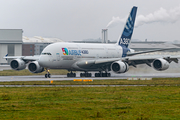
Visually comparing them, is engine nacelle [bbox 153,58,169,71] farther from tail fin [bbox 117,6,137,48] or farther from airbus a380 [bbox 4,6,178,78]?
tail fin [bbox 117,6,137,48]

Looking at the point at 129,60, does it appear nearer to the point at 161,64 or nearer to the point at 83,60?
the point at 161,64

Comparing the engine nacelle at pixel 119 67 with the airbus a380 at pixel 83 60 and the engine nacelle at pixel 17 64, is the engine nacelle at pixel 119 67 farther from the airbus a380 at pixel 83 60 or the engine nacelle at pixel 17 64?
the engine nacelle at pixel 17 64

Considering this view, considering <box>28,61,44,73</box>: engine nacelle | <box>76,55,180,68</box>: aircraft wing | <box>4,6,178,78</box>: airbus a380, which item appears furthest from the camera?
<box>28,61,44,73</box>: engine nacelle

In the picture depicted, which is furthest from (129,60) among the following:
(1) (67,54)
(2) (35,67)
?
(2) (35,67)

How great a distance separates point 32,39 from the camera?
170000 millimetres

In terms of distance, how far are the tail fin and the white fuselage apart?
231 inches

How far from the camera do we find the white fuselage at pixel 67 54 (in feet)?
149

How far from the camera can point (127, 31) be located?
58562 mm

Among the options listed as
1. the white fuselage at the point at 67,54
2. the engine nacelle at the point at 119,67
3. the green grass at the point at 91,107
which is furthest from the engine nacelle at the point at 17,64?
the green grass at the point at 91,107

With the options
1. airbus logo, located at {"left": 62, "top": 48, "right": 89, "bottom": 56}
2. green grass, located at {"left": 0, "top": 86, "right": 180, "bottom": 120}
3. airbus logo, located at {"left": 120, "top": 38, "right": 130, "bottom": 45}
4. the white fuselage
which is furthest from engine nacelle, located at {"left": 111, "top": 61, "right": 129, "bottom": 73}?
green grass, located at {"left": 0, "top": 86, "right": 180, "bottom": 120}

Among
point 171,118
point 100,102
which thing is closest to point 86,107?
point 100,102

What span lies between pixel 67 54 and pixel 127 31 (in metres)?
15.4

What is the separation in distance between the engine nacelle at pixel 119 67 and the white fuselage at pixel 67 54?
182 inches

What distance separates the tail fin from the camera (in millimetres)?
58344
